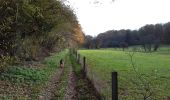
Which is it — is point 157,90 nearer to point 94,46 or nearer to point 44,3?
point 44,3

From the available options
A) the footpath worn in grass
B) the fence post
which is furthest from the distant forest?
the footpath worn in grass

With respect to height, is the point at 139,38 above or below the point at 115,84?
above

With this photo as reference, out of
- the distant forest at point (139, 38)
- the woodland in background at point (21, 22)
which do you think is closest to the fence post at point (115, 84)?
the distant forest at point (139, 38)

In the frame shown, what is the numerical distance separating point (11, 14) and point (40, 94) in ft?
23.8

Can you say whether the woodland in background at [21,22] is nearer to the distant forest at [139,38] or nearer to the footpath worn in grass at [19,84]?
the footpath worn in grass at [19,84]

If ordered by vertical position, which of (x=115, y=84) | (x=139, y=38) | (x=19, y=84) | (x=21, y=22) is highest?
(x=21, y=22)

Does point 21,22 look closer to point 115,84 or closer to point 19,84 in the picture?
point 19,84

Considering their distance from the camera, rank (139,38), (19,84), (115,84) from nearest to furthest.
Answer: (115,84) → (19,84) → (139,38)

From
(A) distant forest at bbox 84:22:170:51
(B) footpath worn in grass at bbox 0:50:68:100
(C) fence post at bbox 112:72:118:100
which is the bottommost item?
(B) footpath worn in grass at bbox 0:50:68:100

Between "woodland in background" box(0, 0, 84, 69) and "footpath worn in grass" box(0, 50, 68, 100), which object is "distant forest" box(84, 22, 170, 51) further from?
"woodland in background" box(0, 0, 84, 69)

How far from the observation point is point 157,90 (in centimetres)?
2033

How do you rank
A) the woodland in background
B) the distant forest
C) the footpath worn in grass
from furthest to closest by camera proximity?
the woodland in background, the footpath worn in grass, the distant forest

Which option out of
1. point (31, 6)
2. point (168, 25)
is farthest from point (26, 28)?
point (168, 25)

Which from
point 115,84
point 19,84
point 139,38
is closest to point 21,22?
point 19,84
